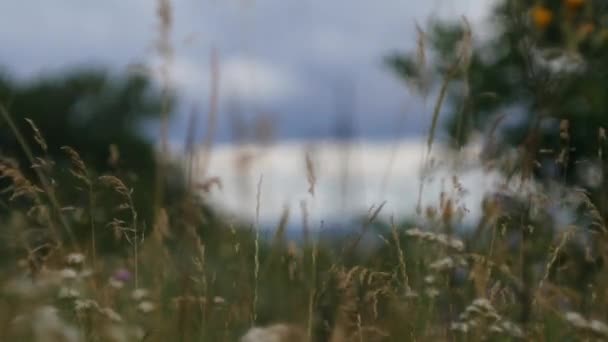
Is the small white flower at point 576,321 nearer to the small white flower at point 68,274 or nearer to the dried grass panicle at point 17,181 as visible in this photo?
the small white flower at point 68,274

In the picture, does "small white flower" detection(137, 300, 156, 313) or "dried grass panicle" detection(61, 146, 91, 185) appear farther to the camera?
"small white flower" detection(137, 300, 156, 313)

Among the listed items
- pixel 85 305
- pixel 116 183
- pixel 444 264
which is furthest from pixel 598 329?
pixel 116 183

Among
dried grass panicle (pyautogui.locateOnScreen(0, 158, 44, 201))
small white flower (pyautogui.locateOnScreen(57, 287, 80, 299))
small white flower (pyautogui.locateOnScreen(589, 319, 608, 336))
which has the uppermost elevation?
dried grass panicle (pyautogui.locateOnScreen(0, 158, 44, 201))

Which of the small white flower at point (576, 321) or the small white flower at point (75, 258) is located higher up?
the small white flower at point (576, 321)

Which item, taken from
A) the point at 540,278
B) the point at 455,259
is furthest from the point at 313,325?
the point at 540,278

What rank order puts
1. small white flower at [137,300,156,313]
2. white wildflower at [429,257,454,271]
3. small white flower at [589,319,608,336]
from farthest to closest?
small white flower at [137,300,156,313], white wildflower at [429,257,454,271], small white flower at [589,319,608,336]

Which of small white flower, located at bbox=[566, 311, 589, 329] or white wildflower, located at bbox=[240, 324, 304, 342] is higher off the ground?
white wildflower, located at bbox=[240, 324, 304, 342]

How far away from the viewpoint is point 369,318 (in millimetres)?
4129

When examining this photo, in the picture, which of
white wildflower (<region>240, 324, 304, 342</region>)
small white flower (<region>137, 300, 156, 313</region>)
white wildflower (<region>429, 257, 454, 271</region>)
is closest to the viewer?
white wildflower (<region>240, 324, 304, 342</region>)

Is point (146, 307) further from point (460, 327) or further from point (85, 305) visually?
point (460, 327)

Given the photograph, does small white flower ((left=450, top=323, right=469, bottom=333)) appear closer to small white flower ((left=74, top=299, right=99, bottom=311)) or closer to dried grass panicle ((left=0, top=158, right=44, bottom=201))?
small white flower ((left=74, top=299, right=99, bottom=311))

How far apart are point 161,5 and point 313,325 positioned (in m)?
1.63

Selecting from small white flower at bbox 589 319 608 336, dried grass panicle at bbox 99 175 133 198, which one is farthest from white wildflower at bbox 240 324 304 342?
dried grass panicle at bbox 99 175 133 198

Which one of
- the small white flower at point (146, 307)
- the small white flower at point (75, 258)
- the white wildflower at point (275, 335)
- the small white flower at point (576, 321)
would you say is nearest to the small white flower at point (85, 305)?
the small white flower at point (146, 307)
